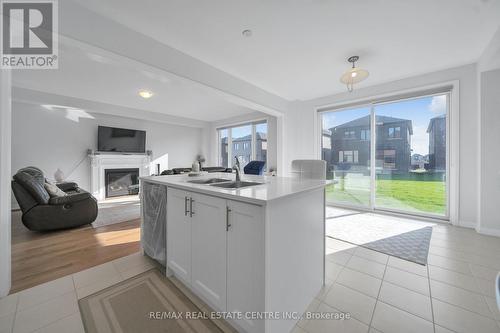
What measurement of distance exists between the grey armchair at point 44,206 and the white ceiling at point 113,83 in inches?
70.1

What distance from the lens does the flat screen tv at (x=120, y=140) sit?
17.5ft

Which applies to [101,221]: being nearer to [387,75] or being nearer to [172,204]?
[172,204]

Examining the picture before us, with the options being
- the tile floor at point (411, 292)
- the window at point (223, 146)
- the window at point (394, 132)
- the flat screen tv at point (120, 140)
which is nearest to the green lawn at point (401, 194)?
the window at point (394, 132)

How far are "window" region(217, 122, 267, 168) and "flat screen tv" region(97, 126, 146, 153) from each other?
2772 millimetres

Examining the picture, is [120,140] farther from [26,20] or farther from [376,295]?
[376,295]

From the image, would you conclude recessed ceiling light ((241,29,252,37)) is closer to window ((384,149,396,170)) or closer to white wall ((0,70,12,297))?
white wall ((0,70,12,297))

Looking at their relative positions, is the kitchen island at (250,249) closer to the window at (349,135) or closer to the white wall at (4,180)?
the white wall at (4,180)

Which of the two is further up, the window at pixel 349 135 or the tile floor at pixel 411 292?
the window at pixel 349 135

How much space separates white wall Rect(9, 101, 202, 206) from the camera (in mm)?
4238

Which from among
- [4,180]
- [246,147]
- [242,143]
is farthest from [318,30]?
[242,143]

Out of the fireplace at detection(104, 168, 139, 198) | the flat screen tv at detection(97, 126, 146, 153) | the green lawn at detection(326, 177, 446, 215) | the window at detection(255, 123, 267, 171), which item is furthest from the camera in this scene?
the window at detection(255, 123, 267, 171)

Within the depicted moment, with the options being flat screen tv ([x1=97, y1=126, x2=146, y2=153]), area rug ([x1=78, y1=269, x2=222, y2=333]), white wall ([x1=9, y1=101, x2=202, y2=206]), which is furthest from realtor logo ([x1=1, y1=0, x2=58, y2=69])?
flat screen tv ([x1=97, y1=126, x2=146, y2=153])

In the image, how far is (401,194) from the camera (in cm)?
382

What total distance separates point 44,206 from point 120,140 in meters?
3.24
